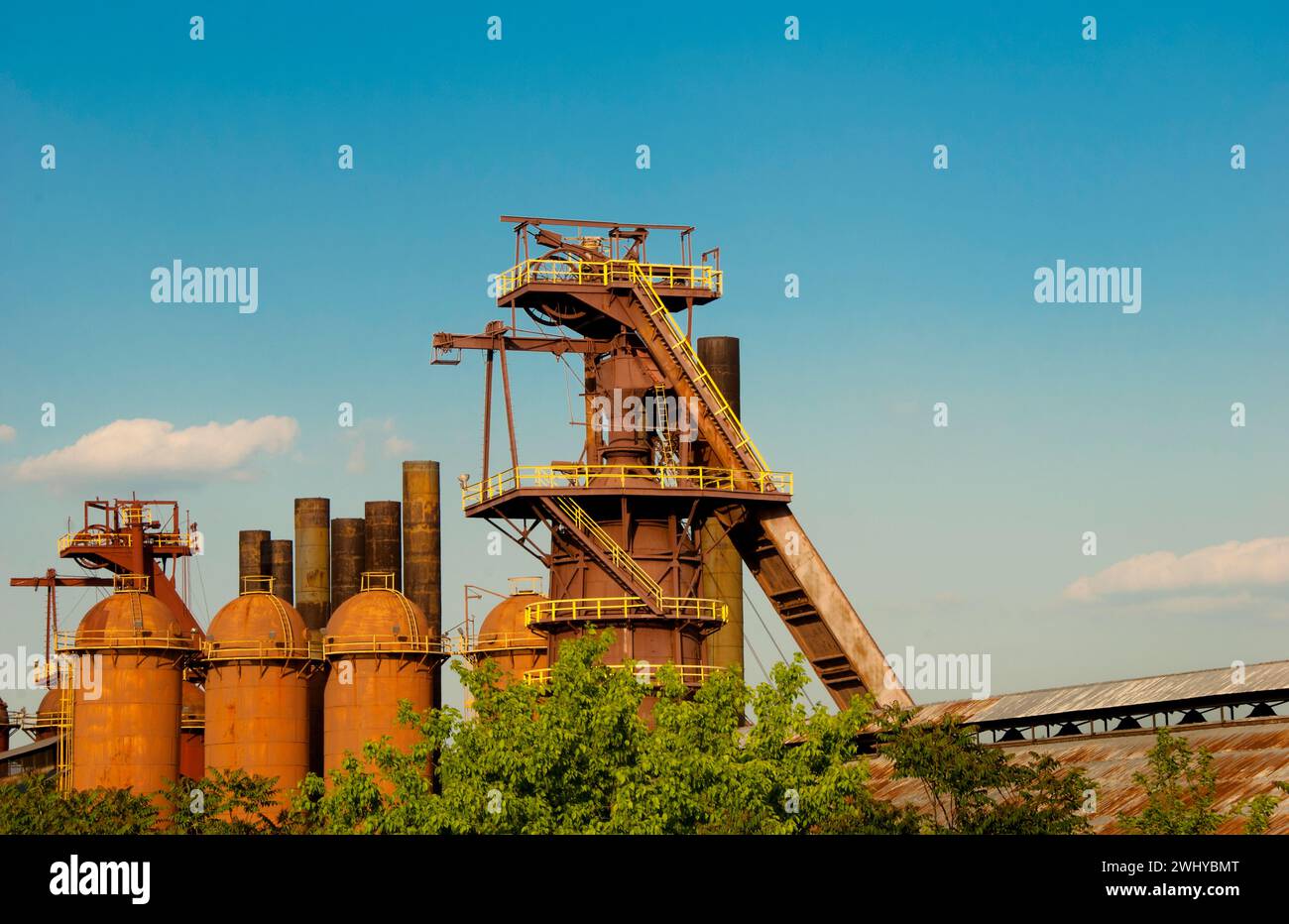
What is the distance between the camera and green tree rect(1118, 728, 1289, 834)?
3089cm

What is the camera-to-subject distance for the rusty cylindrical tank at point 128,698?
208 feet

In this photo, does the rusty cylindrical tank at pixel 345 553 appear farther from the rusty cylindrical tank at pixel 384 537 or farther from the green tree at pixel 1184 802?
the green tree at pixel 1184 802

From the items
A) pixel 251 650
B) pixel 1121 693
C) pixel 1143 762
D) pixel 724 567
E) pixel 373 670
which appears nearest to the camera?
pixel 1143 762

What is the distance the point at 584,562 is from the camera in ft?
181

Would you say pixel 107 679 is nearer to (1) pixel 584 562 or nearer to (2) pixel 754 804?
(1) pixel 584 562

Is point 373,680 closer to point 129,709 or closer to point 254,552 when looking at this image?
point 129,709

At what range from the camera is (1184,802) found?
110 ft

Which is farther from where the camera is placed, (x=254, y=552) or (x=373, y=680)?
(x=254, y=552)

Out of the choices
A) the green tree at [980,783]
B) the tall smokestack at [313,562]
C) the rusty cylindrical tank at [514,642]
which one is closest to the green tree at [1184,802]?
the green tree at [980,783]

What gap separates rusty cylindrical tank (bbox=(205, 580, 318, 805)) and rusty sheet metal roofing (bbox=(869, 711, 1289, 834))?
26.3 metres

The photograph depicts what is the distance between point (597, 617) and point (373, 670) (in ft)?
45.2

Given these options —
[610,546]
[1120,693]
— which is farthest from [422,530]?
[1120,693]

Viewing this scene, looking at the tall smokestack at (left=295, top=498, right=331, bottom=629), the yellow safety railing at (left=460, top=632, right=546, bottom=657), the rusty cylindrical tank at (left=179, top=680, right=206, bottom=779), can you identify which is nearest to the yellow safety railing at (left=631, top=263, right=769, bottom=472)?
the yellow safety railing at (left=460, top=632, right=546, bottom=657)
